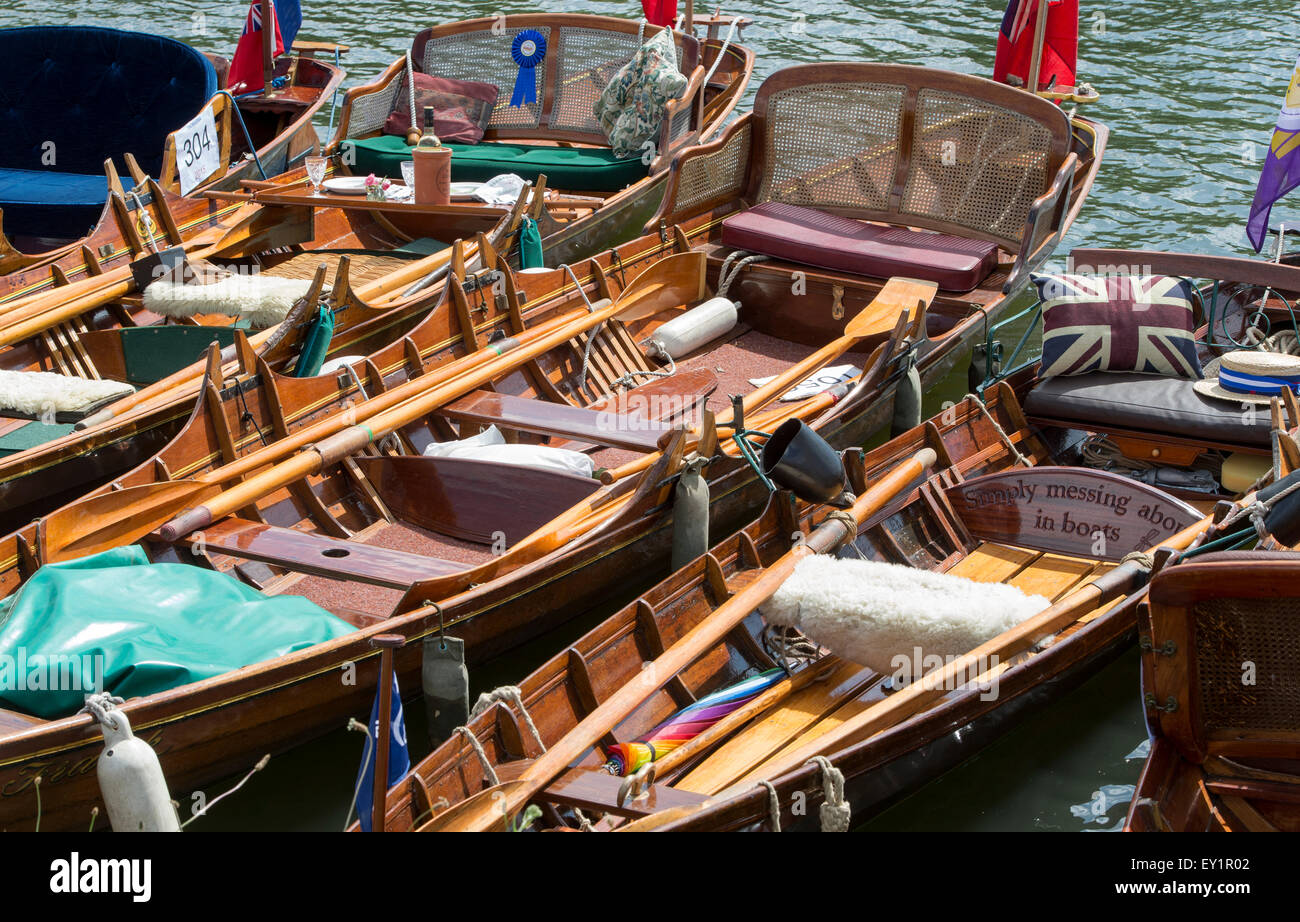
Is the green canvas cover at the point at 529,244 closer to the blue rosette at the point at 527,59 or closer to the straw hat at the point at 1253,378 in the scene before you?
the blue rosette at the point at 527,59

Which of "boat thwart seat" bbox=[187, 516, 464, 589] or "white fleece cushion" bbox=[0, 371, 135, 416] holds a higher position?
"white fleece cushion" bbox=[0, 371, 135, 416]

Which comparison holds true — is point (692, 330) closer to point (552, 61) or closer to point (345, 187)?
point (345, 187)

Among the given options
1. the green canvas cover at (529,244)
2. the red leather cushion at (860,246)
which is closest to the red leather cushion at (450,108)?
the green canvas cover at (529,244)

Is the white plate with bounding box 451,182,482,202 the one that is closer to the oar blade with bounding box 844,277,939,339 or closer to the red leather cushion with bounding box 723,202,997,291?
the red leather cushion with bounding box 723,202,997,291

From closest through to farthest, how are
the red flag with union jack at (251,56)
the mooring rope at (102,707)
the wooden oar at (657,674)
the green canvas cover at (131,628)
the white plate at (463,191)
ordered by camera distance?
the wooden oar at (657,674) → the mooring rope at (102,707) → the green canvas cover at (131,628) → the white plate at (463,191) → the red flag with union jack at (251,56)

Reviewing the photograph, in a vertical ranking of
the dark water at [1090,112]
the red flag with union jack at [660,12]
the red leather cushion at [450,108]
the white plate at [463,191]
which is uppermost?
the red flag with union jack at [660,12]

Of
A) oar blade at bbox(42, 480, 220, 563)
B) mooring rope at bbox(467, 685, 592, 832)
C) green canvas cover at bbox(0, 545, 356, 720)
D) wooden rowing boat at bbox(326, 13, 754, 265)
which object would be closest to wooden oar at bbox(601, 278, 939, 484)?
oar blade at bbox(42, 480, 220, 563)

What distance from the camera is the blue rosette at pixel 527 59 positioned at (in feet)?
41.1

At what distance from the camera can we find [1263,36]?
19484mm

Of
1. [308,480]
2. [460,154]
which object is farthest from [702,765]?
[460,154]

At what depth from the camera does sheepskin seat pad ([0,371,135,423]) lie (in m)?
7.51

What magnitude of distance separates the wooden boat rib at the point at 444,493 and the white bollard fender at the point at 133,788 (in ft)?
1.04

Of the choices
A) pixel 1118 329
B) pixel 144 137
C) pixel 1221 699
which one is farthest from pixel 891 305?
pixel 144 137

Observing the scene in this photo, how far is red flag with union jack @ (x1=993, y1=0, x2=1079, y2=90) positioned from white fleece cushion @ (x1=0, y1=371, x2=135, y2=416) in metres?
6.72
